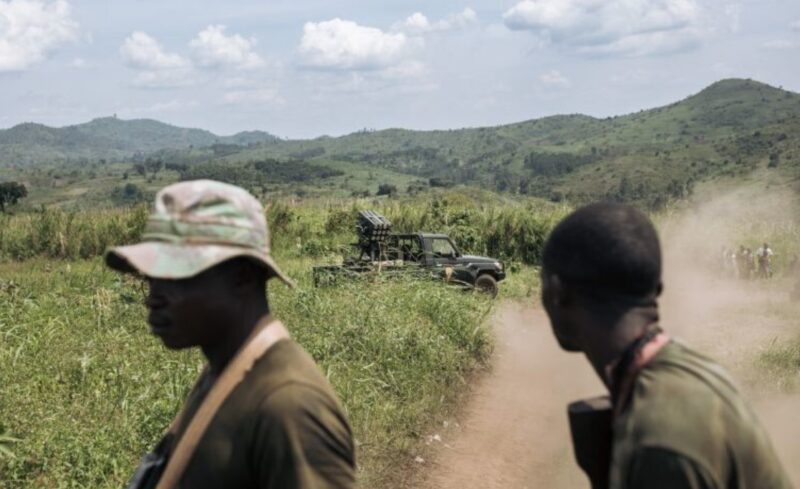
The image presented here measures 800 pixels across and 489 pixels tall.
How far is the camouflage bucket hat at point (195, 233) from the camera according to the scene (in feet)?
5.67

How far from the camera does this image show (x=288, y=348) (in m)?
1.74

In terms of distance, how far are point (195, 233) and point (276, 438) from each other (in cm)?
51

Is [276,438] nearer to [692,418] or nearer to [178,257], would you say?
[178,257]

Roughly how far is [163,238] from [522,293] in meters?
15.5

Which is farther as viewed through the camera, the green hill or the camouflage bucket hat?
the green hill

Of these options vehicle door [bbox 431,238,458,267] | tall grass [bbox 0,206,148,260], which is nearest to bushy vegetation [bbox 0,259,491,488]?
vehicle door [bbox 431,238,458,267]

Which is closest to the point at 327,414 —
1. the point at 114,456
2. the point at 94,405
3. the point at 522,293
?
the point at 114,456

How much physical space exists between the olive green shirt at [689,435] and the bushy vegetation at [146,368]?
4.84 meters

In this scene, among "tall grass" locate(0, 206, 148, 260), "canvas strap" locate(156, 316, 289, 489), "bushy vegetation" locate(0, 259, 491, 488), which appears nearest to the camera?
"canvas strap" locate(156, 316, 289, 489)

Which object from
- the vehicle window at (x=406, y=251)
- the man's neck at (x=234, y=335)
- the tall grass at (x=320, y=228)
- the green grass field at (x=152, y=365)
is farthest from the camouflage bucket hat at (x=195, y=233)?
the tall grass at (x=320, y=228)

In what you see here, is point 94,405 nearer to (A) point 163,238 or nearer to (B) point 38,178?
(A) point 163,238

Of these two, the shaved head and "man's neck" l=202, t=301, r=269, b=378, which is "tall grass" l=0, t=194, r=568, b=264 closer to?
"man's neck" l=202, t=301, r=269, b=378

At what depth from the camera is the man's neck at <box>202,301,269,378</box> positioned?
1806 mm

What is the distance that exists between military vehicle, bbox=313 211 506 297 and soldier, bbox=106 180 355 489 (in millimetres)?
12103
